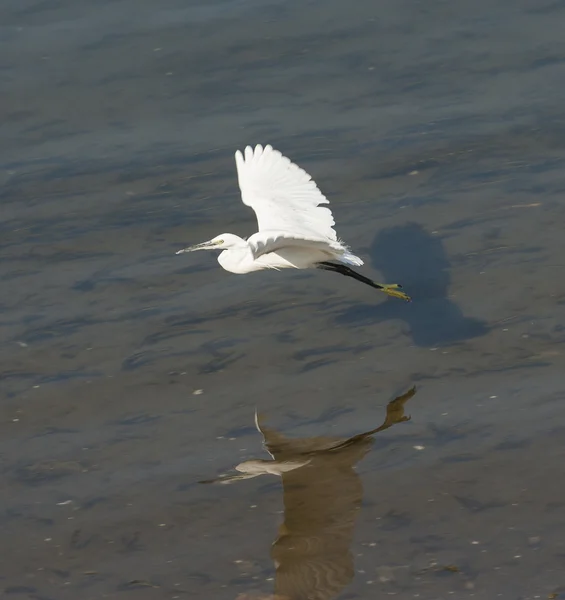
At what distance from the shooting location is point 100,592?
5.66m

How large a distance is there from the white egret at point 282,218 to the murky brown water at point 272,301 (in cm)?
50

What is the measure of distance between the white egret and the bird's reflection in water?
1.13m

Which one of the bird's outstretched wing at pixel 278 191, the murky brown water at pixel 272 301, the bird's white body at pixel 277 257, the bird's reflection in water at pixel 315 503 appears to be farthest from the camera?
the bird's outstretched wing at pixel 278 191

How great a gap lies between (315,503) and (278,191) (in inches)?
95.4

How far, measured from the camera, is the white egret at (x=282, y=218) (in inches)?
291

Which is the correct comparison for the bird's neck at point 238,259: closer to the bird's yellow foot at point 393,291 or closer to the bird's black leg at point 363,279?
the bird's black leg at point 363,279

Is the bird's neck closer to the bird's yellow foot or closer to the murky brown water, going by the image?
the murky brown water

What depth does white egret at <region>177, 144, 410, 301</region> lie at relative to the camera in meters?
7.40

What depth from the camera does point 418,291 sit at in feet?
26.9

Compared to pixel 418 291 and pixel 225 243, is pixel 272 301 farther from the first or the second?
pixel 418 291

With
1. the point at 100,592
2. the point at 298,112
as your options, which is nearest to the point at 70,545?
the point at 100,592

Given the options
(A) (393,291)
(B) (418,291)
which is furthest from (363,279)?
(B) (418,291)

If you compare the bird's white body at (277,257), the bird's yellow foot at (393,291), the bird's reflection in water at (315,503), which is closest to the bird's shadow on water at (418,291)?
the bird's yellow foot at (393,291)

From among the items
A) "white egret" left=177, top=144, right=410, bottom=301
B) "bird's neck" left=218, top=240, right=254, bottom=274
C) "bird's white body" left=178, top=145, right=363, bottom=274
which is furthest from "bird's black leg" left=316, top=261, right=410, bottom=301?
"bird's neck" left=218, top=240, right=254, bottom=274
